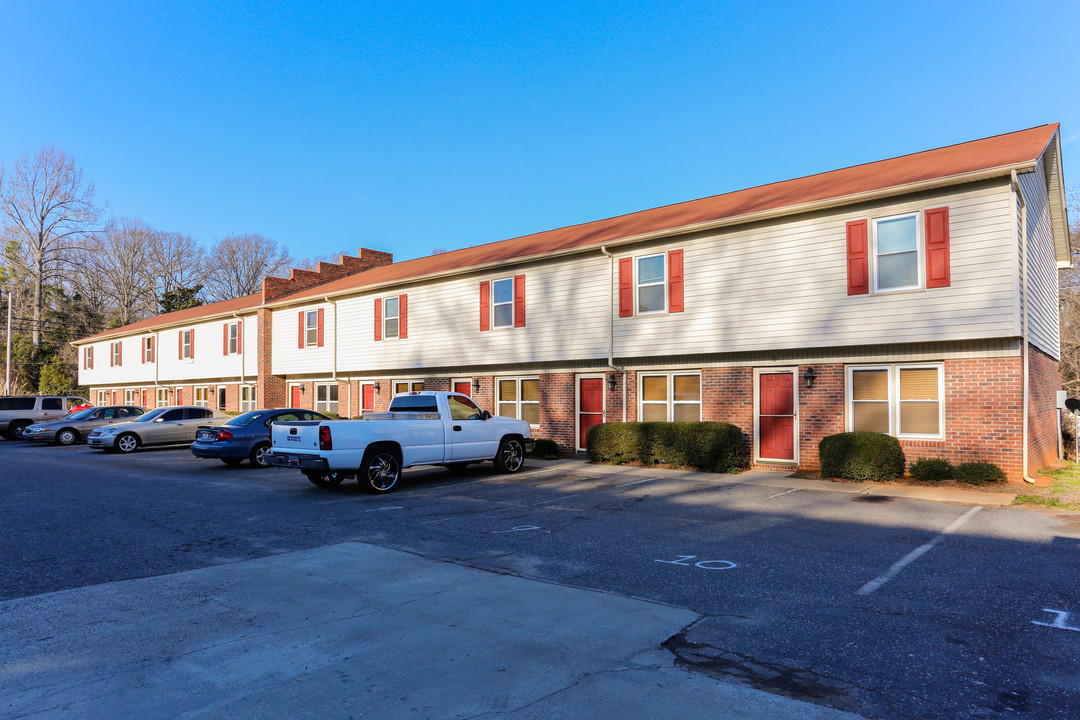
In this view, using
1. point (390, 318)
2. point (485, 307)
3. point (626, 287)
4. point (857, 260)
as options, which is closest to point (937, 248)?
point (857, 260)

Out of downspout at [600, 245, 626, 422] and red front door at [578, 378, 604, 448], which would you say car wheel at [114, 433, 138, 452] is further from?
downspout at [600, 245, 626, 422]

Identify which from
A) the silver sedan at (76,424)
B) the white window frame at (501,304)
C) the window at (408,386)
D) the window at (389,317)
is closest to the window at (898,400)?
the white window frame at (501,304)

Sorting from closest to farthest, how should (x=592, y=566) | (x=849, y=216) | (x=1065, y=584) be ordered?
(x=1065, y=584) → (x=592, y=566) → (x=849, y=216)

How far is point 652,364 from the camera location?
17.6 metres

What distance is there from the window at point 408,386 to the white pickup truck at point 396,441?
9.15 metres

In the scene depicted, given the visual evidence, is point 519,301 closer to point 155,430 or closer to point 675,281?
point 675,281

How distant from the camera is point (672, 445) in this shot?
15.7 m

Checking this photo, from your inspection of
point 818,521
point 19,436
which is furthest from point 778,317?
point 19,436

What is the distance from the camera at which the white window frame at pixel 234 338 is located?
3219cm

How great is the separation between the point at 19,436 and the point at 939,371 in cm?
3318

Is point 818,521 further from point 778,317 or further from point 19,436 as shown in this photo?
point 19,436

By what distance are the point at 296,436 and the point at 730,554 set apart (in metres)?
7.95

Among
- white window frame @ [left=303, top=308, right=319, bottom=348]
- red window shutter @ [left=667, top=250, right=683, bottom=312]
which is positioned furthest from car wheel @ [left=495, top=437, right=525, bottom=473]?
white window frame @ [left=303, top=308, right=319, bottom=348]

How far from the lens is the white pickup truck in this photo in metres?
12.0
